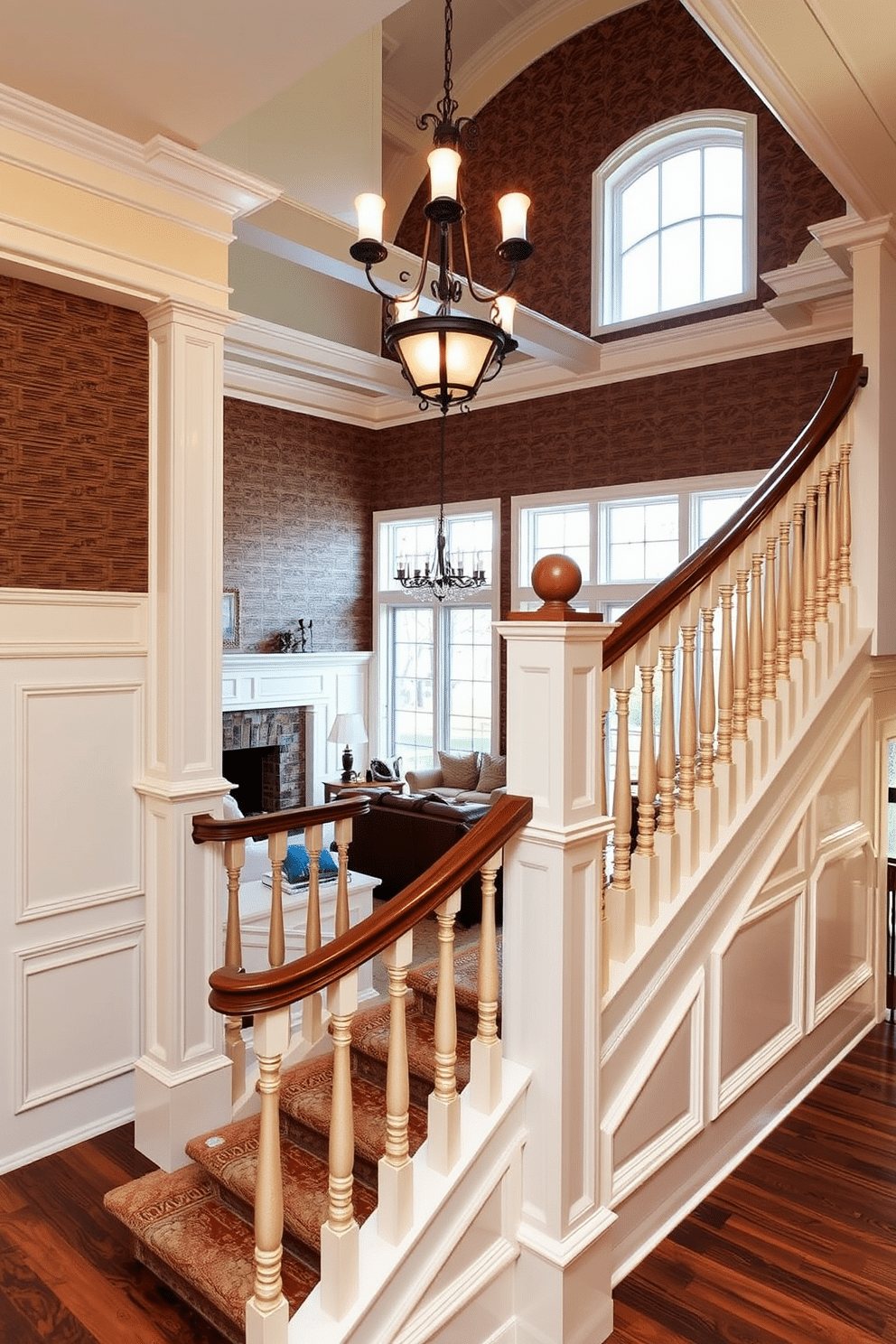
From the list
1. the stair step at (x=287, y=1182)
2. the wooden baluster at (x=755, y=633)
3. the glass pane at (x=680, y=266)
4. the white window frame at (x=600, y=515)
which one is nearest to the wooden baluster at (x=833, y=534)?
the wooden baluster at (x=755, y=633)

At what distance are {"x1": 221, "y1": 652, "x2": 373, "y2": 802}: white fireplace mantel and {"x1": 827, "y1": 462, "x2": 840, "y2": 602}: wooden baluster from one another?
488cm

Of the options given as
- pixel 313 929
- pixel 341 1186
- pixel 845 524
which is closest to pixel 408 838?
pixel 313 929

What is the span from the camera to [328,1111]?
2.47 metres

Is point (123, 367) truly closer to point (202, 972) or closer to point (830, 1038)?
point (202, 972)

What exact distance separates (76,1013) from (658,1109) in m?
1.83

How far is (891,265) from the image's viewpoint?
3.57 m

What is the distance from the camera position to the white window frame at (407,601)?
26.3 ft

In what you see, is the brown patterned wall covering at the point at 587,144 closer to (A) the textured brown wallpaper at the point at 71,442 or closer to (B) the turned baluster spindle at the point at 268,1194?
(A) the textured brown wallpaper at the point at 71,442

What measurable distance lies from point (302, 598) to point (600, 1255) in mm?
6759

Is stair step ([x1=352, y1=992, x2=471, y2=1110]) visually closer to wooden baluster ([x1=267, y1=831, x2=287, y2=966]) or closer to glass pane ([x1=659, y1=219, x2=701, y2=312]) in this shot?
wooden baluster ([x1=267, y1=831, x2=287, y2=966])

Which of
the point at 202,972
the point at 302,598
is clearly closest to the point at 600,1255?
the point at 202,972

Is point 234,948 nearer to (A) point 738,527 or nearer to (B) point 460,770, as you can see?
(A) point 738,527

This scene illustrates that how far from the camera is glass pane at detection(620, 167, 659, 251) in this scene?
22.7 feet

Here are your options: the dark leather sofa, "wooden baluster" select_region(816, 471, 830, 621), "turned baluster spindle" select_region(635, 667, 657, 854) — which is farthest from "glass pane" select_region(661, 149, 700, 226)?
"turned baluster spindle" select_region(635, 667, 657, 854)
